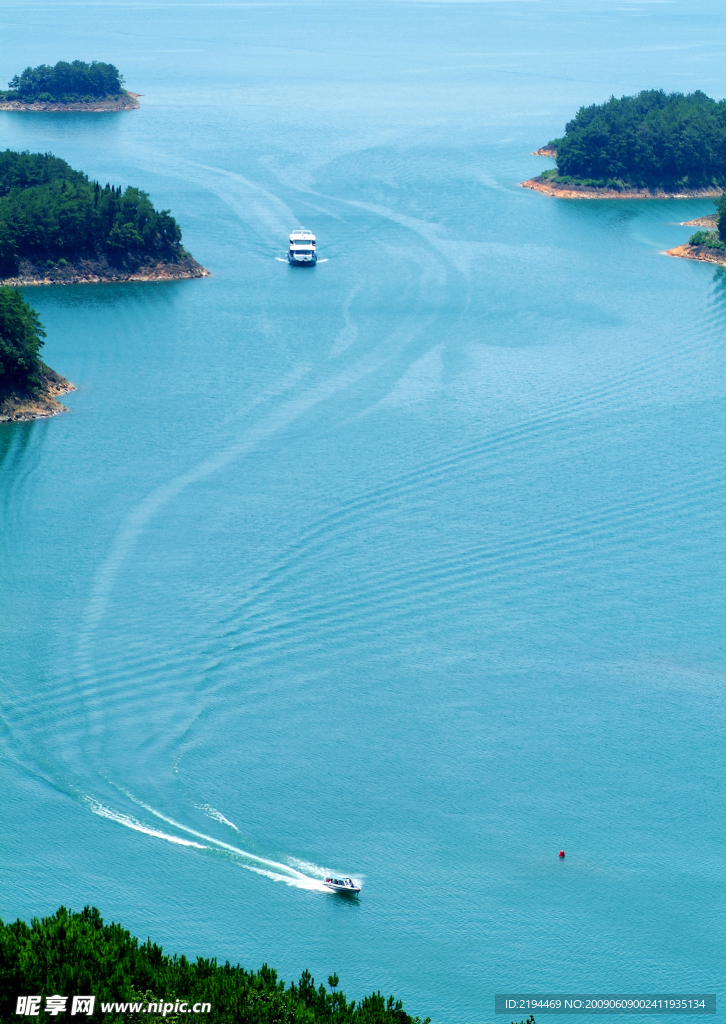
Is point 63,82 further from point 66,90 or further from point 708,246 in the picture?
point 708,246

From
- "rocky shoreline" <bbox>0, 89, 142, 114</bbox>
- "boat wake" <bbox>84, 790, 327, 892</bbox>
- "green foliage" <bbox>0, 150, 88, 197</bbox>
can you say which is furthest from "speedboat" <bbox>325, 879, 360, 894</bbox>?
"rocky shoreline" <bbox>0, 89, 142, 114</bbox>

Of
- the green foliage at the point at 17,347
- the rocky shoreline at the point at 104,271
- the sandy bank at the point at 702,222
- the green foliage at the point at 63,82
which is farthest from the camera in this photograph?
the green foliage at the point at 63,82

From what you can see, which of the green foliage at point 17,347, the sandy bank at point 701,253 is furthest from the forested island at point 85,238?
the sandy bank at point 701,253

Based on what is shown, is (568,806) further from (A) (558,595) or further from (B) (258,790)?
(A) (558,595)

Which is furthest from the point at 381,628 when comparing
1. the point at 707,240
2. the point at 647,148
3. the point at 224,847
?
the point at 647,148

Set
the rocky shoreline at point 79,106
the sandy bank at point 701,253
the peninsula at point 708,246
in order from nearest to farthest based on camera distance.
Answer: the sandy bank at point 701,253
the peninsula at point 708,246
the rocky shoreline at point 79,106

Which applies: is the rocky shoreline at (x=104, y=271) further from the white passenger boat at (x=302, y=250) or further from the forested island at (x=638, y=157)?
the forested island at (x=638, y=157)
